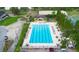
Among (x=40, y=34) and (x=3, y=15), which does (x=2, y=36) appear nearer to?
(x=3, y=15)

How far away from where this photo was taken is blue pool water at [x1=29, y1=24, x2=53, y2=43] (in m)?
4.72

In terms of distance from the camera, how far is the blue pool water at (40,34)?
4723 mm

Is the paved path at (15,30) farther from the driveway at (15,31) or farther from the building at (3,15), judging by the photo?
the building at (3,15)

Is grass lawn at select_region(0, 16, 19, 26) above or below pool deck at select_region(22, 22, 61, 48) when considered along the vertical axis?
above

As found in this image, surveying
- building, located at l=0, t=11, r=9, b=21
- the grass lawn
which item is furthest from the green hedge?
building, located at l=0, t=11, r=9, b=21

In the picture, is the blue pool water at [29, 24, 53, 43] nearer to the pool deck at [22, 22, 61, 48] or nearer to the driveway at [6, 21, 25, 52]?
the pool deck at [22, 22, 61, 48]

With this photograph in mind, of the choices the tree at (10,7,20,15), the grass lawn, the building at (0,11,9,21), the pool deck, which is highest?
the tree at (10,7,20,15)

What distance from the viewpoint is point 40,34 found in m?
4.74

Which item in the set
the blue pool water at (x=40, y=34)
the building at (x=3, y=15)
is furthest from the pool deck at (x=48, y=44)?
the building at (x=3, y=15)

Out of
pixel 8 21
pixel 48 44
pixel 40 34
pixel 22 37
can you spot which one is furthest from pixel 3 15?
pixel 48 44
